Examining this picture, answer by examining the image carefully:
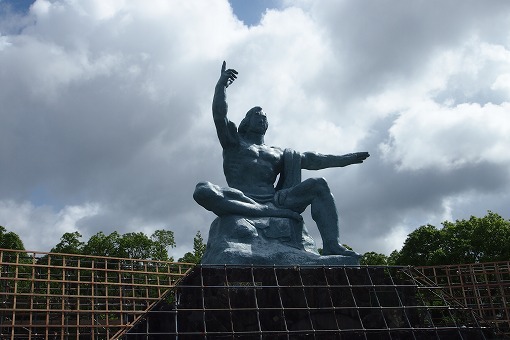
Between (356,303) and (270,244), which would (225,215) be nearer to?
(270,244)

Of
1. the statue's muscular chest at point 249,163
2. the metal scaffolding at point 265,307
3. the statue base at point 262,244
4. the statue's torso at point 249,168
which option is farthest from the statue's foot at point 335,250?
the statue's muscular chest at point 249,163

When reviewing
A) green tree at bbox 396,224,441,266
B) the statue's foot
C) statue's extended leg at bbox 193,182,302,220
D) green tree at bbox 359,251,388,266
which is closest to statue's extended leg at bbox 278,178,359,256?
the statue's foot

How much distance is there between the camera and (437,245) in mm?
24344

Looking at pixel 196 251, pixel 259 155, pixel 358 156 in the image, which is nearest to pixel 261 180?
pixel 259 155

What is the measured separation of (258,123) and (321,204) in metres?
2.20

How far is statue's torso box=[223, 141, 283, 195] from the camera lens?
Answer: 10.8 meters

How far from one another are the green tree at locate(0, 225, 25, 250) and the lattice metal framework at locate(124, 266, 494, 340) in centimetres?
2026

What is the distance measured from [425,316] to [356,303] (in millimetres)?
1320

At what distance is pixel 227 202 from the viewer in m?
9.88

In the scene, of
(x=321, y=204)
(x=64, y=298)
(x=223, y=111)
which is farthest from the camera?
(x=223, y=111)

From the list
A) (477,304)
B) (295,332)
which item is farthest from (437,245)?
(295,332)

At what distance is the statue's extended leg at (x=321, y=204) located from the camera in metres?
10.2

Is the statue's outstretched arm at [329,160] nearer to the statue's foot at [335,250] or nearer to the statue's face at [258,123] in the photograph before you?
the statue's face at [258,123]

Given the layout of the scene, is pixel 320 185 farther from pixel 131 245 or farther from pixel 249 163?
pixel 131 245
